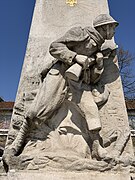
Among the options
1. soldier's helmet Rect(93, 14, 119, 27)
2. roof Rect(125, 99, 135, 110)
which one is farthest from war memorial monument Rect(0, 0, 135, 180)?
roof Rect(125, 99, 135, 110)

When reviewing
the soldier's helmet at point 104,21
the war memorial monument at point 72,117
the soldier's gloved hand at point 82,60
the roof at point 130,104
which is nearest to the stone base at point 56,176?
the war memorial monument at point 72,117

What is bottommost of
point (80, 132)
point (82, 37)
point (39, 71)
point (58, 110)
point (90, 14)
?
point (80, 132)

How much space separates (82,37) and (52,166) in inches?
60.6

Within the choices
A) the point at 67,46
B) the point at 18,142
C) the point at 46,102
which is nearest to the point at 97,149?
the point at 46,102

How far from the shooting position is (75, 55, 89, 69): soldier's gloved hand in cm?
305

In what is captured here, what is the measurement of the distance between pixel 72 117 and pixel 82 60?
0.71m

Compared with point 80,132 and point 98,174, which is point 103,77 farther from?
point 98,174

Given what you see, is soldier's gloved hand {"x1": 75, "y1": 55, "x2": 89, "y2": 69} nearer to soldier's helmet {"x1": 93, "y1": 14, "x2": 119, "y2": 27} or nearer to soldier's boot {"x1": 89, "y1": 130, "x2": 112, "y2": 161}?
soldier's helmet {"x1": 93, "y1": 14, "x2": 119, "y2": 27}

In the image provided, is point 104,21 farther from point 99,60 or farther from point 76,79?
point 76,79

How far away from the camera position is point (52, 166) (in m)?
2.79

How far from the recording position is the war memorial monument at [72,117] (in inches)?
111

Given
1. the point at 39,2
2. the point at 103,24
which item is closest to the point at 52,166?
the point at 103,24

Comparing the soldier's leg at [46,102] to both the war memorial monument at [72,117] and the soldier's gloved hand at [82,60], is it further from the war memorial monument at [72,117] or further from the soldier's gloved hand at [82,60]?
the soldier's gloved hand at [82,60]

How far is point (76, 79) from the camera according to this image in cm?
297
